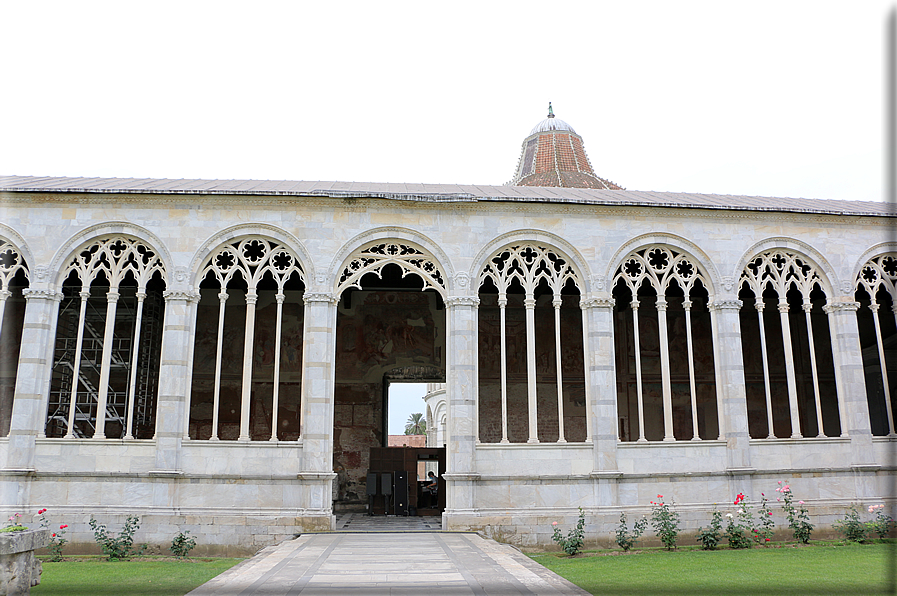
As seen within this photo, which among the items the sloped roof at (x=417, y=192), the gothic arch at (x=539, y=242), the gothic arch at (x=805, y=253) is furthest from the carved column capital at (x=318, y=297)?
the gothic arch at (x=805, y=253)

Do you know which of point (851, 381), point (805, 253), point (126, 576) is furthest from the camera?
point (805, 253)

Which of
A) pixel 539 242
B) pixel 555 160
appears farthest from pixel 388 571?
pixel 555 160

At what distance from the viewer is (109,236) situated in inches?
626

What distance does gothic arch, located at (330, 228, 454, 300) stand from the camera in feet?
52.7

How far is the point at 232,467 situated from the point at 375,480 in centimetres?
563

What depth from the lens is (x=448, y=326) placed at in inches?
637

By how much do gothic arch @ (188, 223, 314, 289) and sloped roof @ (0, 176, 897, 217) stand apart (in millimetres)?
848

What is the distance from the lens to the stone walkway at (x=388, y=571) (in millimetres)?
8211

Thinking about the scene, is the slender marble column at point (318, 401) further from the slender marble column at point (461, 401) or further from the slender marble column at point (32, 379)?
the slender marble column at point (32, 379)

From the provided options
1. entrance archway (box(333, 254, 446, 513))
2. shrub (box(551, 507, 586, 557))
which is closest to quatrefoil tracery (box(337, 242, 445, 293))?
entrance archway (box(333, 254, 446, 513))

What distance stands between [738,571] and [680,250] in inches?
331

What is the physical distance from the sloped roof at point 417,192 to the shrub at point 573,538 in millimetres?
7574

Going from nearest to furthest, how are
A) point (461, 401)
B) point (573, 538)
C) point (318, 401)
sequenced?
point (573, 538), point (318, 401), point (461, 401)

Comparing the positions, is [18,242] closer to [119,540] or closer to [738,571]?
[119,540]
